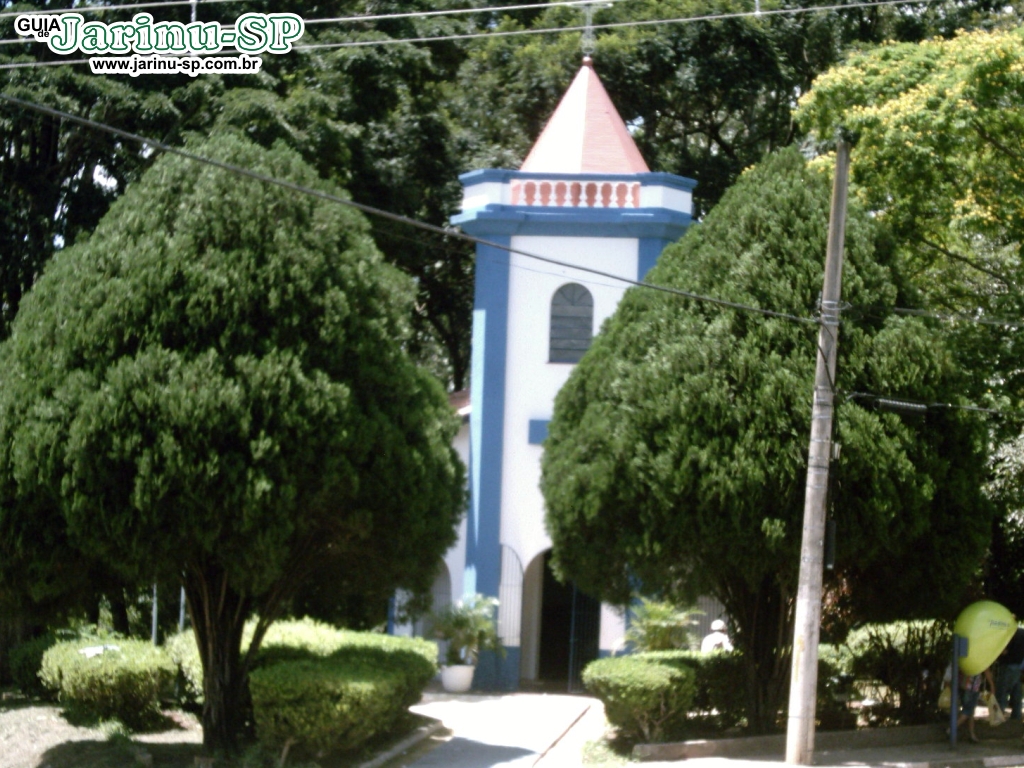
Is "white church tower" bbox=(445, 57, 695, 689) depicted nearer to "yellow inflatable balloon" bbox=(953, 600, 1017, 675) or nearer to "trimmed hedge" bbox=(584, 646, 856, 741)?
"trimmed hedge" bbox=(584, 646, 856, 741)

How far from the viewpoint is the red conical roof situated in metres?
20.5

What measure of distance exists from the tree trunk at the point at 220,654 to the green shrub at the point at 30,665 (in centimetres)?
525

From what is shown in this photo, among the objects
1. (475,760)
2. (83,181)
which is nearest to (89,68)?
(83,181)

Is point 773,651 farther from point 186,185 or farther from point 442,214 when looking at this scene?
point 442,214

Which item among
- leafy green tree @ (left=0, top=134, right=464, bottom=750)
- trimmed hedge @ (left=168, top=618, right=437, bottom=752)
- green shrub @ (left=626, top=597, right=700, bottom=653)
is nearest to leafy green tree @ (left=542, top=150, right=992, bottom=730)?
leafy green tree @ (left=0, top=134, right=464, bottom=750)

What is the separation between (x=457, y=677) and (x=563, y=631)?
287cm

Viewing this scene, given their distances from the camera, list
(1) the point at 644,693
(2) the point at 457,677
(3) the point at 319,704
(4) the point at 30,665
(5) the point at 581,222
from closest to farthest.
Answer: (3) the point at 319,704 < (1) the point at 644,693 < (4) the point at 30,665 < (2) the point at 457,677 < (5) the point at 581,222

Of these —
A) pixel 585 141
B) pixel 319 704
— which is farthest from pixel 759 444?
pixel 585 141

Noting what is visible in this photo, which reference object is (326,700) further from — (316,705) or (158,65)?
(158,65)

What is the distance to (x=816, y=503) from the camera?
41.7 feet

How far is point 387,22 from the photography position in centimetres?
2562

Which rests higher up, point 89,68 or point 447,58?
point 447,58

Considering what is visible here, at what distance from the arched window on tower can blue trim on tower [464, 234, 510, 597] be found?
0.73 meters

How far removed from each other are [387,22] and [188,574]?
15.3 meters
